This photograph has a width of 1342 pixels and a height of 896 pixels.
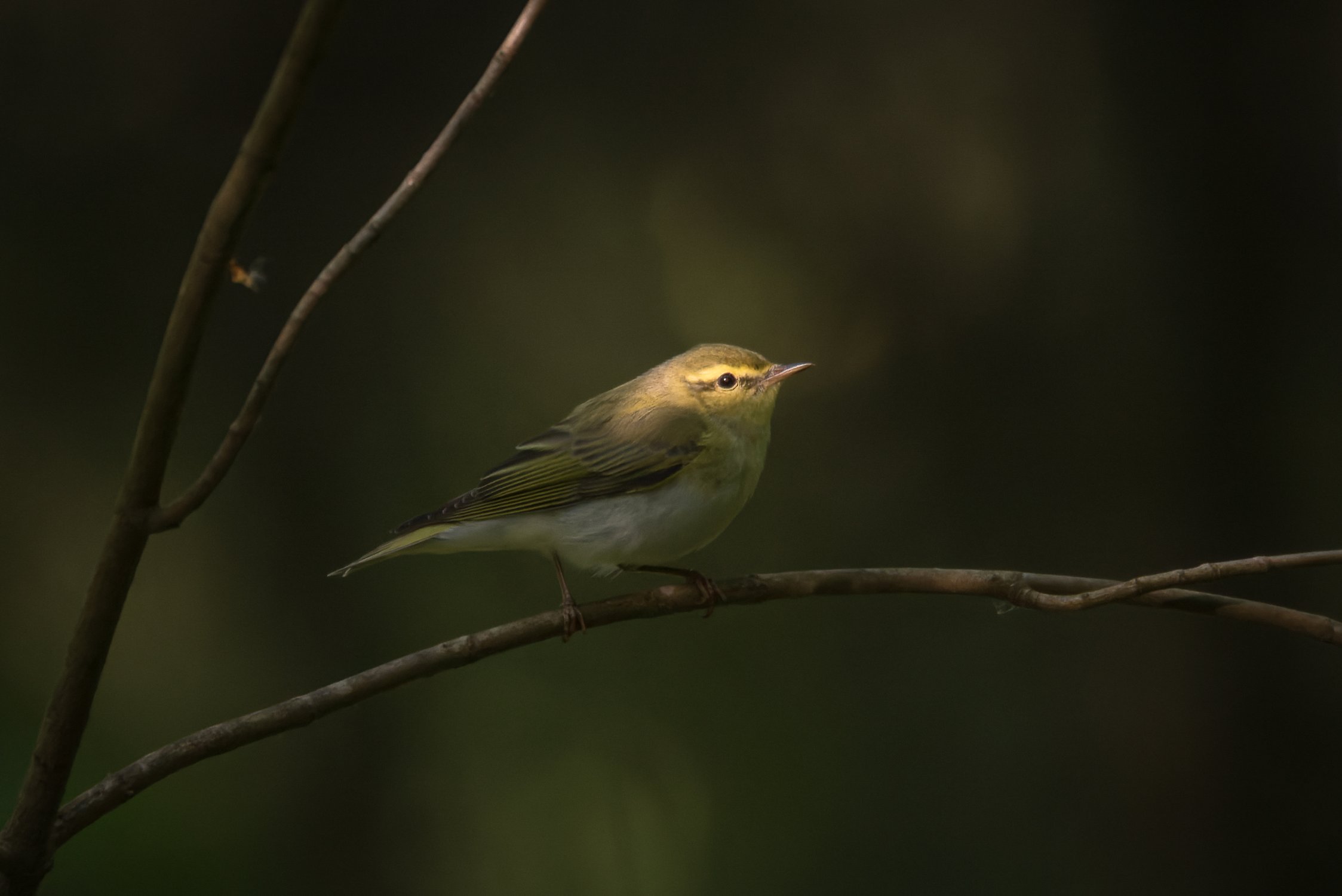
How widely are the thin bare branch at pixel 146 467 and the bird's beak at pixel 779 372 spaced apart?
831 mm

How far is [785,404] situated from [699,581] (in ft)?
3.81

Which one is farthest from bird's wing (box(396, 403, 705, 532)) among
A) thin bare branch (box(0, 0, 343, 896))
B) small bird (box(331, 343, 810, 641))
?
thin bare branch (box(0, 0, 343, 896))

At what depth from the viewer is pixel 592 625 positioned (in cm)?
130

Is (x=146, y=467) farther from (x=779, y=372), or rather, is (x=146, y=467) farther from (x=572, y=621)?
(x=779, y=372)

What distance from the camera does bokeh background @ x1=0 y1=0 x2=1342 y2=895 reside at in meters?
2.23

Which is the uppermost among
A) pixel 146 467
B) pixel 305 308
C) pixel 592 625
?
pixel 305 308

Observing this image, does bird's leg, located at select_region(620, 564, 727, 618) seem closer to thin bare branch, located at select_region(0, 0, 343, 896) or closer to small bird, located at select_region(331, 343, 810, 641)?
small bird, located at select_region(331, 343, 810, 641)

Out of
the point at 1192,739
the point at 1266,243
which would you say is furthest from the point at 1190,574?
the point at 1266,243

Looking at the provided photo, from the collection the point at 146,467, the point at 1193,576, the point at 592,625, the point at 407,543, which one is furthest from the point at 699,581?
the point at 146,467

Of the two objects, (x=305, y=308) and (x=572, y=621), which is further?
(x=572, y=621)

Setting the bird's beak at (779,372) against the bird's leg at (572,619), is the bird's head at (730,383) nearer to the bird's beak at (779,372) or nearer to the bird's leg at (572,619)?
the bird's beak at (779,372)

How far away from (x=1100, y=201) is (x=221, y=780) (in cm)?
246

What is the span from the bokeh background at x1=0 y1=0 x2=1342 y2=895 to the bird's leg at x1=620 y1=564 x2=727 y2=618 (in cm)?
72

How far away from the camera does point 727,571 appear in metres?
2.46
